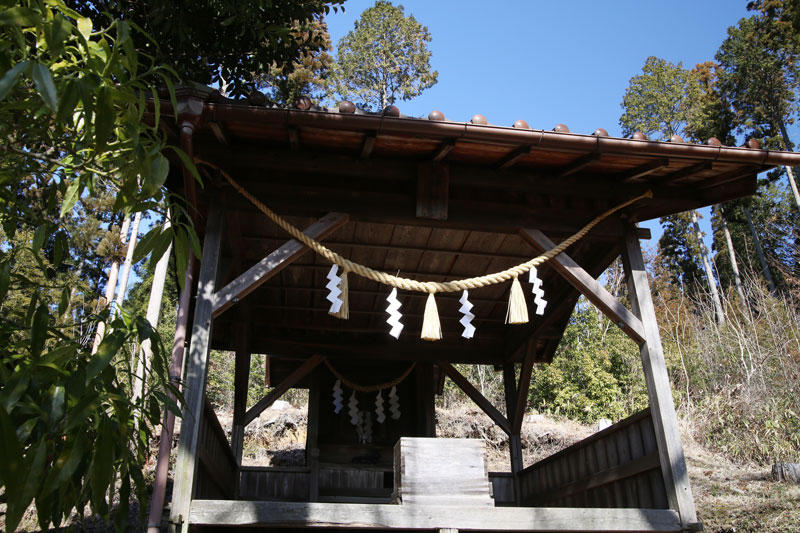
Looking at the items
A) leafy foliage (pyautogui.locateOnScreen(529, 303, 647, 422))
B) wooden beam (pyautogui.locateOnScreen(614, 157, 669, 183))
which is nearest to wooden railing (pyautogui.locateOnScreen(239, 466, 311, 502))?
wooden beam (pyautogui.locateOnScreen(614, 157, 669, 183))

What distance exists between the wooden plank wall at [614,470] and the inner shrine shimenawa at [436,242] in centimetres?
2

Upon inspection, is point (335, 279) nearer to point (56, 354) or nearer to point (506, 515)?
point (506, 515)

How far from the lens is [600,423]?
14.4 meters

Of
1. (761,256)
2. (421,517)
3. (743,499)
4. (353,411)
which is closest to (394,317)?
(421,517)

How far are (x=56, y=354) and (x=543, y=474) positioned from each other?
6.23 meters

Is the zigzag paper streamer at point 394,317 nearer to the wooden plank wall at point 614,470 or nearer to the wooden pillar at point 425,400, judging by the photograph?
the wooden plank wall at point 614,470

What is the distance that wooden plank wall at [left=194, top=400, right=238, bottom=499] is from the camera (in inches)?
181

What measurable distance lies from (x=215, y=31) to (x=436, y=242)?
2.96 meters

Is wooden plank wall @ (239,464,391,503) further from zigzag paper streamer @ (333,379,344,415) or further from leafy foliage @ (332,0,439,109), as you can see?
leafy foliage @ (332,0,439,109)

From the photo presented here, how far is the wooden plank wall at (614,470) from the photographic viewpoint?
4.92 metres

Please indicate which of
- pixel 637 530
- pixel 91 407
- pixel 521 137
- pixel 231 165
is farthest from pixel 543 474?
pixel 91 407

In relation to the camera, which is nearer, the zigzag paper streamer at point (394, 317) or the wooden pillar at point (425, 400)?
the zigzag paper streamer at point (394, 317)

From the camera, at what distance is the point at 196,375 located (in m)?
4.42

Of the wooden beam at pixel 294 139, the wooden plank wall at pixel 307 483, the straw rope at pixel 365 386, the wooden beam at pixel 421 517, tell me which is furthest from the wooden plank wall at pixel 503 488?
the wooden beam at pixel 294 139
